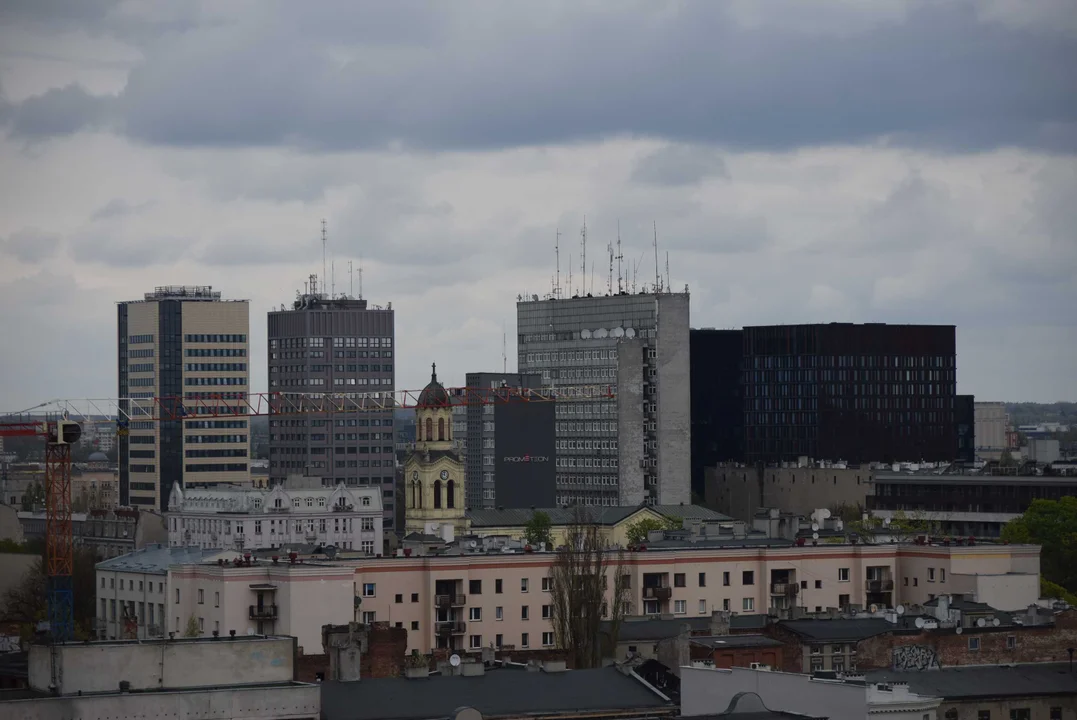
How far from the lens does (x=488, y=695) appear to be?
270 feet

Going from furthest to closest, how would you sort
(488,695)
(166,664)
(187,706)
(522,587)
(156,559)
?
1. (156,559)
2. (522,587)
3. (488,695)
4. (166,664)
5. (187,706)

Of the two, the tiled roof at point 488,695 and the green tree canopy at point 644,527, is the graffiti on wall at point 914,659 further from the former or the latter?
the green tree canopy at point 644,527

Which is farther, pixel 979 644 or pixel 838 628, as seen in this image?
pixel 838 628

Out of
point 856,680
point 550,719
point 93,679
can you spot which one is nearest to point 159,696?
point 93,679

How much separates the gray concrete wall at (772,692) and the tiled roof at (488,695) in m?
1.35

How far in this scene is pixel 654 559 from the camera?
5399 inches

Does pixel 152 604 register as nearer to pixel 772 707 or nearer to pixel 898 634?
pixel 898 634

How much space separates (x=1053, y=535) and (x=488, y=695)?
105068 millimetres

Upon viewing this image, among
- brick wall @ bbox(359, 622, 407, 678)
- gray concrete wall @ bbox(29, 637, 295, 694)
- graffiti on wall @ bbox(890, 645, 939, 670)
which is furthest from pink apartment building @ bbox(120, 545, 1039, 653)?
gray concrete wall @ bbox(29, 637, 295, 694)

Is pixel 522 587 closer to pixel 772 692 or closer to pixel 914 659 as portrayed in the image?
pixel 914 659

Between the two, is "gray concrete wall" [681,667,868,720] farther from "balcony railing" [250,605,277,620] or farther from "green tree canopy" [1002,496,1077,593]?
"green tree canopy" [1002,496,1077,593]

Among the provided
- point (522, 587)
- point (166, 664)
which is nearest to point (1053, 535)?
point (522, 587)

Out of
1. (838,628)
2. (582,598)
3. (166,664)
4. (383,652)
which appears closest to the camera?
(166,664)

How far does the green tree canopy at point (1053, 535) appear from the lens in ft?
Result: 552
